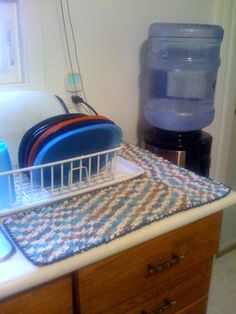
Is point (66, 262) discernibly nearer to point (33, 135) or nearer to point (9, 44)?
point (33, 135)

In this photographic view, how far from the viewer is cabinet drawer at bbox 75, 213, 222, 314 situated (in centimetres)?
71

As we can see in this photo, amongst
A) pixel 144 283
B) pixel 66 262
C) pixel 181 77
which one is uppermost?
pixel 181 77

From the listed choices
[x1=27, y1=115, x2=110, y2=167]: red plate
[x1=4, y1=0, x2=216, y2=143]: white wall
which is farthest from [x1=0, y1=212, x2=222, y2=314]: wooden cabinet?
[x1=4, y1=0, x2=216, y2=143]: white wall

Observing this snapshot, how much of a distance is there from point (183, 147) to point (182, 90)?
0.90 feet

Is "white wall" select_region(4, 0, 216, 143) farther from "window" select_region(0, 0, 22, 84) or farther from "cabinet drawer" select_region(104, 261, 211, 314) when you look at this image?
"cabinet drawer" select_region(104, 261, 211, 314)

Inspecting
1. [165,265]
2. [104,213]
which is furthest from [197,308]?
[104,213]

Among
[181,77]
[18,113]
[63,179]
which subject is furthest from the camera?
[181,77]

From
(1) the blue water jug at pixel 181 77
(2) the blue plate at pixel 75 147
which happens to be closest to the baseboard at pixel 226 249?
(1) the blue water jug at pixel 181 77

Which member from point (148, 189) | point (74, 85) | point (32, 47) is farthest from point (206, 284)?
point (32, 47)

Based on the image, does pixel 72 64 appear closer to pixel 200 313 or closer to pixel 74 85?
pixel 74 85

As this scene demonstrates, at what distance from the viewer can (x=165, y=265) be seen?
834 mm

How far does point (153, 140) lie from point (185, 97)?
248 millimetres

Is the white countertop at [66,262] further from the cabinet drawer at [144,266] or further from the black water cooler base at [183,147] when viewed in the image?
the black water cooler base at [183,147]

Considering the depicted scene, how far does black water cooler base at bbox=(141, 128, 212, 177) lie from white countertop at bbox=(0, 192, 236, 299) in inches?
19.8
